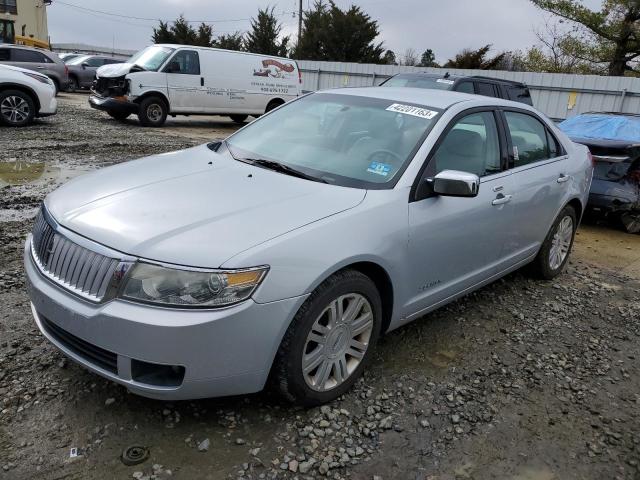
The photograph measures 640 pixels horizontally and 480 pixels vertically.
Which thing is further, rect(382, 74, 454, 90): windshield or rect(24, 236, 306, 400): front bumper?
rect(382, 74, 454, 90): windshield

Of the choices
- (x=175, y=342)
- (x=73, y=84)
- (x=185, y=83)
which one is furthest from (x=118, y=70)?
(x=175, y=342)

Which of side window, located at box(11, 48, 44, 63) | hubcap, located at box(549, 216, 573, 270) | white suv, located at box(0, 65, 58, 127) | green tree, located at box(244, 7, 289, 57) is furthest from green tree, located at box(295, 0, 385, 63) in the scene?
hubcap, located at box(549, 216, 573, 270)

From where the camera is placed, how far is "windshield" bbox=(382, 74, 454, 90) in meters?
9.36

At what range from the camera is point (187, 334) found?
7.41ft

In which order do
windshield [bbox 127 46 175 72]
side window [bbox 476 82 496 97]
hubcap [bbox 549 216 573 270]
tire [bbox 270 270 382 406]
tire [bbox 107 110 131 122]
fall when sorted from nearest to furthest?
tire [bbox 270 270 382 406], hubcap [bbox 549 216 573 270], side window [bbox 476 82 496 97], windshield [bbox 127 46 175 72], tire [bbox 107 110 131 122]

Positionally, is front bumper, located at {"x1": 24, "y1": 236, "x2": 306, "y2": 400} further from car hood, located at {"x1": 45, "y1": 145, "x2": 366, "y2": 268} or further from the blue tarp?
the blue tarp

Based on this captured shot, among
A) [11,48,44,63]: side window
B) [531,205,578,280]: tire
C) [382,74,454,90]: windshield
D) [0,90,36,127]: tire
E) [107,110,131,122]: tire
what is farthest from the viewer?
[11,48,44,63]: side window

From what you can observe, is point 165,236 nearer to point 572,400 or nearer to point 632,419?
point 572,400

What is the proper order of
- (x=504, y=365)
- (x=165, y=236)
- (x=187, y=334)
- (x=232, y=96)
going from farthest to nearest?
(x=232, y=96) → (x=504, y=365) → (x=165, y=236) → (x=187, y=334)

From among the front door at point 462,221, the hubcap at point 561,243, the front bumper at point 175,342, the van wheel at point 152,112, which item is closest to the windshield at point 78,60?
the van wheel at point 152,112

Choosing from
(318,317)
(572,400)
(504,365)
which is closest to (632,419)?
(572,400)

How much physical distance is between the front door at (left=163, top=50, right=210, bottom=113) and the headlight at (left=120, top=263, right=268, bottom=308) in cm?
1250

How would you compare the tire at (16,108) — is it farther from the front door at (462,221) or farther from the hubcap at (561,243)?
the hubcap at (561,243)

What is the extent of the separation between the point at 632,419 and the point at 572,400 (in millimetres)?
307
